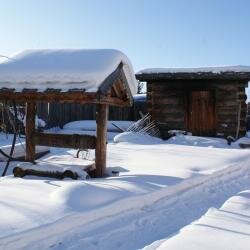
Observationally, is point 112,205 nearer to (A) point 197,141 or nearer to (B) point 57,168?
(B) point 57,168

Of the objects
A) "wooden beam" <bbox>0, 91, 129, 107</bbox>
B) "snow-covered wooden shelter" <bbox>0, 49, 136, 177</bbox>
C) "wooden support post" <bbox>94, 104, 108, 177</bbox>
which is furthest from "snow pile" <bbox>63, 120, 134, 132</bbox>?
"wooden beam" <bbox>0, 91, 129, 107</bbox>

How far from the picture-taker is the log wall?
63.4 feet

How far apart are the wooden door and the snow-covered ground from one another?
978 centimetres

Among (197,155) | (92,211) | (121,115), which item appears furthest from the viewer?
(121,115)

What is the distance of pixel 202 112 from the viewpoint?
64.6 ft

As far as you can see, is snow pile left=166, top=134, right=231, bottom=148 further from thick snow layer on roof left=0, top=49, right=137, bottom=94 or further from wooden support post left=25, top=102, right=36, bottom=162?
wooden support post left=25, top=102, right=36, bottom=162

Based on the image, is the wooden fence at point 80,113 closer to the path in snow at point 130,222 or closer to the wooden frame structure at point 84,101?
the wooden frame structure at point 84,101

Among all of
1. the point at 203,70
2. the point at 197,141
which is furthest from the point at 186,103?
the point at 197,141

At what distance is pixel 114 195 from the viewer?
20.6 ft

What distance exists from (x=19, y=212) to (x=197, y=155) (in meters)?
7.66

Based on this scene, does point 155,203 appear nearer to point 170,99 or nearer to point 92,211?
point 92,211

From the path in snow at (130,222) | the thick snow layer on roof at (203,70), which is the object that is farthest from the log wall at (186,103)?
the path in snow at (130,222)

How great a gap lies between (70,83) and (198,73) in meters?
11.7

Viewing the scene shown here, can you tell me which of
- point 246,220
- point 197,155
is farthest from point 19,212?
point 197,155
